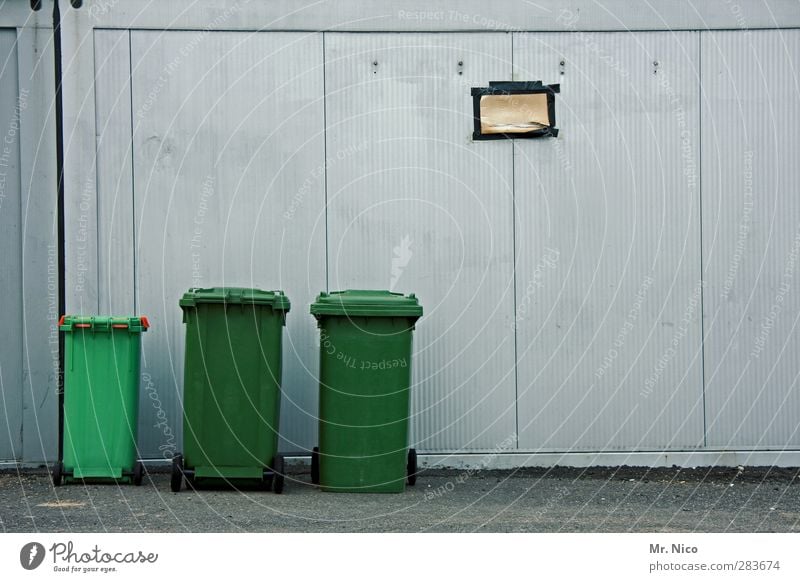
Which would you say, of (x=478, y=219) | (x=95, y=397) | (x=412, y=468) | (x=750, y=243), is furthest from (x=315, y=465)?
(x=750, y=243)

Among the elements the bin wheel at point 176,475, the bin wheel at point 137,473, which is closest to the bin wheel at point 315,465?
the bin wheel at point 176,475

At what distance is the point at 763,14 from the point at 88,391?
5502mm

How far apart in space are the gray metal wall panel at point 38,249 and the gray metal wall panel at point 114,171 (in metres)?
0.34

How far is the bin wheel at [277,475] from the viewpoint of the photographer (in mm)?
7879

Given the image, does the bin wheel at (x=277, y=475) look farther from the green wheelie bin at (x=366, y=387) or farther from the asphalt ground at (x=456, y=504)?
the green wheelie bin at (x=366, y=387)

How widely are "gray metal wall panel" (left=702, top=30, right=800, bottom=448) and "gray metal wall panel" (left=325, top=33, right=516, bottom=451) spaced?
1.50 m

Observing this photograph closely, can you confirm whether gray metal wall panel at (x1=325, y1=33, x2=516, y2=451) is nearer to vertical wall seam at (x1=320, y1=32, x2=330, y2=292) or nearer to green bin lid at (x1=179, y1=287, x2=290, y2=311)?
vertical wall seam at (x1=320, y1=32, x2=330, y2=292)

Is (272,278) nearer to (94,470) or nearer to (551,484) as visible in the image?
(94,470)

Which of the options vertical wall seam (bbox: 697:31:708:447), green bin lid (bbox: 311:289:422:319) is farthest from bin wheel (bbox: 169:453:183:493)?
vertical wall seam (bbox: 697:31:708:447)

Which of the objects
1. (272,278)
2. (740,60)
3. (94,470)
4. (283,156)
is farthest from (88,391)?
(740,60)

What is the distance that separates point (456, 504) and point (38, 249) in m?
3.58

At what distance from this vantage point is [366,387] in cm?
784

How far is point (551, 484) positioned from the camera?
845 centimetres

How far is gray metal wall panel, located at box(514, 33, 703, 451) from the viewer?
355 inches
